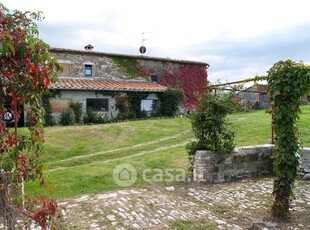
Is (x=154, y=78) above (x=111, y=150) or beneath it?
above

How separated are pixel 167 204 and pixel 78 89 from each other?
1628 centimetres

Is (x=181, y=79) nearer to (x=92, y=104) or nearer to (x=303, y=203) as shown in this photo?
(x=92, y=104)

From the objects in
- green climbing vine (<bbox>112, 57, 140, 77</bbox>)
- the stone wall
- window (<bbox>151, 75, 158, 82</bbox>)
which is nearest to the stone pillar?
the stone wall

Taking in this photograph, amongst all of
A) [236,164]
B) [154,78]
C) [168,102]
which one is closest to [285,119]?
[236,164]

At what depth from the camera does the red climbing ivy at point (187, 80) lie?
27.8 meters

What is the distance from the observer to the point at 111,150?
40.6 feet

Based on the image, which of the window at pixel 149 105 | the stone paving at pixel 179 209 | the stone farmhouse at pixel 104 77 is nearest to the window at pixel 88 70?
the stone farmhouse at pixel 104 77

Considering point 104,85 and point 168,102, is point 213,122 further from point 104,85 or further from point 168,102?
point 168,102

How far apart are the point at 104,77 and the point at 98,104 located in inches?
142

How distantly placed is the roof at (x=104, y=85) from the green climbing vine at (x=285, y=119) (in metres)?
16.8

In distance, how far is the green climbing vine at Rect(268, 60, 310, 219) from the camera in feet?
19.2

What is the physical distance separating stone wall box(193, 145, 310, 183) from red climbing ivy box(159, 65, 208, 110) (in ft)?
58.7

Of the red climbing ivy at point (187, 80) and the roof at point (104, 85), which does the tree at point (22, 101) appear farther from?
the red climbing ivy at point (187, 80)

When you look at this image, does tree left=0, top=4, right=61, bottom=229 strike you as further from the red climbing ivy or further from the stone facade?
the red climbing ivy
